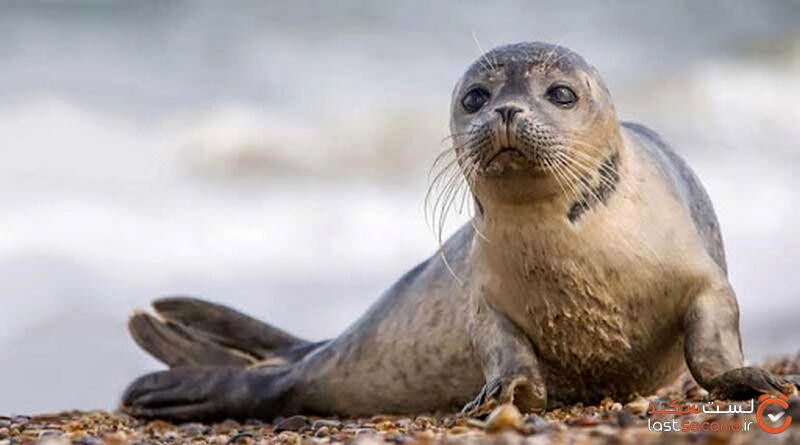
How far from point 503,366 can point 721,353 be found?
91 cm

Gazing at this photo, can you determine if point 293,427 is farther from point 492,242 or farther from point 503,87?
point 503,87

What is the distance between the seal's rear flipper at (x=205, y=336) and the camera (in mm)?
9539

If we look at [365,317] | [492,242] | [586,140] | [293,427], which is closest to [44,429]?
[293,427]

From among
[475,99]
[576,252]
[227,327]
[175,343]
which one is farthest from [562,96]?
[175,343]

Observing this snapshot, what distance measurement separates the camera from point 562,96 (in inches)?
271

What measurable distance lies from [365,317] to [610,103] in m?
2.29

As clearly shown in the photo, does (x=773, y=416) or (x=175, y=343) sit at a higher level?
(x=175, y=343)

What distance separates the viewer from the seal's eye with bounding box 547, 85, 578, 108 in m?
6.88

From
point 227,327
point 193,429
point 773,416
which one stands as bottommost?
point 773,416

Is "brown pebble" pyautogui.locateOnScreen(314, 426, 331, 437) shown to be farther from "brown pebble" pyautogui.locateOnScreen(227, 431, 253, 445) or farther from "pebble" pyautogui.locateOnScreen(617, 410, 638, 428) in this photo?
"pebble" pyautogui.locateOnScreen(617, 410, 638, 428)

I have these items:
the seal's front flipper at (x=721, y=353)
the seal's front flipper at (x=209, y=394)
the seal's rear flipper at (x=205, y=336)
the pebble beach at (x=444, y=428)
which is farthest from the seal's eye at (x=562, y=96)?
the seal's rear flipper at (x=205, y=336)

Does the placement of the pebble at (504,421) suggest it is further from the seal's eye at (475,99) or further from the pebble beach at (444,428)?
the seal's eye at (475,99)

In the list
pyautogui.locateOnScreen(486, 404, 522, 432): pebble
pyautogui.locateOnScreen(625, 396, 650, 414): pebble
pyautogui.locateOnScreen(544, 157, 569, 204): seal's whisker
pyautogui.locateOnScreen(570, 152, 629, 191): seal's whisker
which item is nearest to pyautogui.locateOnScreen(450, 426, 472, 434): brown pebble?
pyautogui.locateOnScreen(486, 404, 522, 432): pebble

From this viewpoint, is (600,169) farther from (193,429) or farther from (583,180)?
(193,429)
